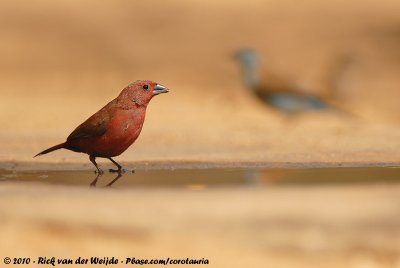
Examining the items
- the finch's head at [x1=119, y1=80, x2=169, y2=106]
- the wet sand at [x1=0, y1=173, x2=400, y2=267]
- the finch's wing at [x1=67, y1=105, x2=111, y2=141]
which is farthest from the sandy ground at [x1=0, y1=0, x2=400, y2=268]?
the finch's head at [x1=119, y1=80, x2=169, y2=106]

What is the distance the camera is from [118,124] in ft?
28.4

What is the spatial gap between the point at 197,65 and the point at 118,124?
416 inches

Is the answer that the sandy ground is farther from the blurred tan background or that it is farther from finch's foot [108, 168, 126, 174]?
finch's foot [108, 168, 126, 174]

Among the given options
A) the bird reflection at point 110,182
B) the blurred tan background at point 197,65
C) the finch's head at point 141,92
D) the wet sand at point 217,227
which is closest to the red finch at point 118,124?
the finch's head at point 141,92

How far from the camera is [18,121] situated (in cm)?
1456

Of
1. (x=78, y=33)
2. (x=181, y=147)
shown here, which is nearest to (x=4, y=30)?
(x=78, y=33)

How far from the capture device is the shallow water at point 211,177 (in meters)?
8.10

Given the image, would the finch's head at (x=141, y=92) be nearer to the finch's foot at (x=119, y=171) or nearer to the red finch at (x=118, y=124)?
the red finch at (x=118, y=124)

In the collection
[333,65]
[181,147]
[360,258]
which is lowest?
[333,65]

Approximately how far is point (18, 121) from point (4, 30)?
5.88 metres

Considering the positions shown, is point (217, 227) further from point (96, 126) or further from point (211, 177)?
point (96, 126)

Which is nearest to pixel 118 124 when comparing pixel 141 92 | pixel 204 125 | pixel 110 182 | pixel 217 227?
pixel 141 92

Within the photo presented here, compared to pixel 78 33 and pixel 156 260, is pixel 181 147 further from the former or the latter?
pixel 78 33

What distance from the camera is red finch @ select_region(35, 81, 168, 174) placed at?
867 cm
